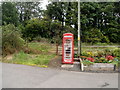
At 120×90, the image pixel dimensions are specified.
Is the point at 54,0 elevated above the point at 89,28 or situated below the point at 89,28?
above

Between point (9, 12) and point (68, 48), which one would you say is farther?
point (9, 12)

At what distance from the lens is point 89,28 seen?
19.6 metres

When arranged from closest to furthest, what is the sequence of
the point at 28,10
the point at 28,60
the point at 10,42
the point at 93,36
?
1. the point at 28,60
2. the point at 10,42
3. the point at 93,36
4. the point at 28,10

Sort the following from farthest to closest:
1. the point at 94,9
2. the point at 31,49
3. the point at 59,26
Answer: the point at 94,9, the point at 59,26, the point at 31,49

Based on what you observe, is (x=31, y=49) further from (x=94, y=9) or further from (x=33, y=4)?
(x=33, y=4)

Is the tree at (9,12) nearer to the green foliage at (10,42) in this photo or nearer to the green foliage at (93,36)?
the green foliage at (93,36)

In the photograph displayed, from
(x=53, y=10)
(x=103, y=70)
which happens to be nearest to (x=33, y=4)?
(x=53, y=10)

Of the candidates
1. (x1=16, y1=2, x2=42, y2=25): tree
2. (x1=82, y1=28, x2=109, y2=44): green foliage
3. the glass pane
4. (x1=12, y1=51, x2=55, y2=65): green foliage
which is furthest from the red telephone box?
(x1=16, y1=2, x2=42, y2=25): tree

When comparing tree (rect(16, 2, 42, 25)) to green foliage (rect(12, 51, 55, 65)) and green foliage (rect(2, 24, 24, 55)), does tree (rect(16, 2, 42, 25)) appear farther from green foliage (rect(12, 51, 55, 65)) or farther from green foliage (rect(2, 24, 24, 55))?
green foliage (rect(12, 51, 55, 65))

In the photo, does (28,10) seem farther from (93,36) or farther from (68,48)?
(68,48)

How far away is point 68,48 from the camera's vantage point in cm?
915

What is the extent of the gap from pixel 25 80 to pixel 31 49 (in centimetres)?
689

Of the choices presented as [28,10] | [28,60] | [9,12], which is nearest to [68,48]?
[28,60]

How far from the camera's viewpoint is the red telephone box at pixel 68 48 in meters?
8.99
